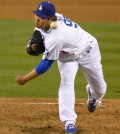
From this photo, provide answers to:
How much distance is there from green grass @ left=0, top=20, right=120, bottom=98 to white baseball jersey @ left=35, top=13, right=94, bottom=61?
9.63ft

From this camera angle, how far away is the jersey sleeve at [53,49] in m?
6.28

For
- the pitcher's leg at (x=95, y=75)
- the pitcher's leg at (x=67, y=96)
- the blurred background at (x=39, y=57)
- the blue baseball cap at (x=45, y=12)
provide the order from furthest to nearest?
the blurred background at (x=39, y=57) → the pitcher's leg at (x=95, y=75) → the pitcher's leg at (x=67, y=96) → the blue baseball cap at (x=45, y=12)

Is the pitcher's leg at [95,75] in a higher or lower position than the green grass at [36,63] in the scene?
higher

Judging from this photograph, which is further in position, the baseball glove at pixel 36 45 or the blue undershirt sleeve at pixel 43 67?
the baseball glove at pixel 36 45

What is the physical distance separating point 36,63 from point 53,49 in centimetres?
609

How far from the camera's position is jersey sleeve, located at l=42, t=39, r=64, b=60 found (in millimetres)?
6277

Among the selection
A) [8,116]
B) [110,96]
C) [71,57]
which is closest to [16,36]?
[110,96]

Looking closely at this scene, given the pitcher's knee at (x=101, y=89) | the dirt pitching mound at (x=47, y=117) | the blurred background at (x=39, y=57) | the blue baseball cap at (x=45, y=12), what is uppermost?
the blue baseball cap at (x=45, y=12)

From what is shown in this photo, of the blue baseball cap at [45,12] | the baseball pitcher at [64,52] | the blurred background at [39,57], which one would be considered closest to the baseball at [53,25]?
the baseball pitcher at [64,52]

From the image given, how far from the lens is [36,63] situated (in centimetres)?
1235

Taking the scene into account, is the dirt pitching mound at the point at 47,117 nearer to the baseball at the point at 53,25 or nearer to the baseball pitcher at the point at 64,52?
the baseball pitcher at the point at 64,52

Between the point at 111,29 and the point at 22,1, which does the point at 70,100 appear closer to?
the point at 111,29

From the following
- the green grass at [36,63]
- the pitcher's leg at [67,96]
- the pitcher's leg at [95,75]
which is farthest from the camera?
the green grass at [36,63]

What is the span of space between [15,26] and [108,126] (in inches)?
422
